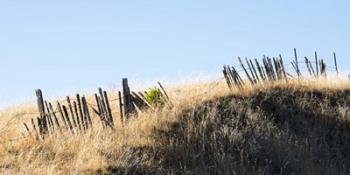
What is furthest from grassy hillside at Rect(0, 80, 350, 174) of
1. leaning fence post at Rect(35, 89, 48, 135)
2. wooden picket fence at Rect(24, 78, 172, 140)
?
leaning fence post at Rect(35, 89, 48, 135)

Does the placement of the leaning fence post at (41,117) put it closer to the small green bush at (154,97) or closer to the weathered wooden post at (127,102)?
the weathered wooden post at (127,102)

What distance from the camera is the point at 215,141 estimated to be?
12469 millimetres

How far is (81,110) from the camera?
13.0m

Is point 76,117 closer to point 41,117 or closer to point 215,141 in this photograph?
point 41,117

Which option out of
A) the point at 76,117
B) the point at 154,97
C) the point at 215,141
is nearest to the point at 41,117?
the point at 76,117

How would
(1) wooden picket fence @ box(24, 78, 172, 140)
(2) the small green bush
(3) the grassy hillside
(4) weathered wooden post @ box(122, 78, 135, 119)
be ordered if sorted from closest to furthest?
(3) the grassy hillside
(1) wooden picket fence @ box(24, 78, 172, 140)
(4) weathered wooden post @ box(122, 78, 135, 119)
(2) the small green bush

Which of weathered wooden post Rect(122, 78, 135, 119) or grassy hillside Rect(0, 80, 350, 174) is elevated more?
weathered wooden post Rect(122, 78, 135, 119)

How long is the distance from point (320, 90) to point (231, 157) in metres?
5.30

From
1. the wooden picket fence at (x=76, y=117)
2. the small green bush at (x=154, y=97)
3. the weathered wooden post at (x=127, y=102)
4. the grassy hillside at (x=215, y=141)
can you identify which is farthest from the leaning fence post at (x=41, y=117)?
the small green bush at (x=154, y=97)

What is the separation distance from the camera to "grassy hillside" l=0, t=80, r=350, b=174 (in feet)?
37.2

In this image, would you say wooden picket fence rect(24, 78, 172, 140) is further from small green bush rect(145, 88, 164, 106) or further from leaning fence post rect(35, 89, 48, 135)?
small green bush rect(145, 88, 164, 106)

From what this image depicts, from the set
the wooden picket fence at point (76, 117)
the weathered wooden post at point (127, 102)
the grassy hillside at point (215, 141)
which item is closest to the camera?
the grassy hillside at point (215, 141)

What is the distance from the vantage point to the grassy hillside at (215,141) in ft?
37.2

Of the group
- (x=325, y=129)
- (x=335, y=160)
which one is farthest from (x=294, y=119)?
(x=335, y=160)
